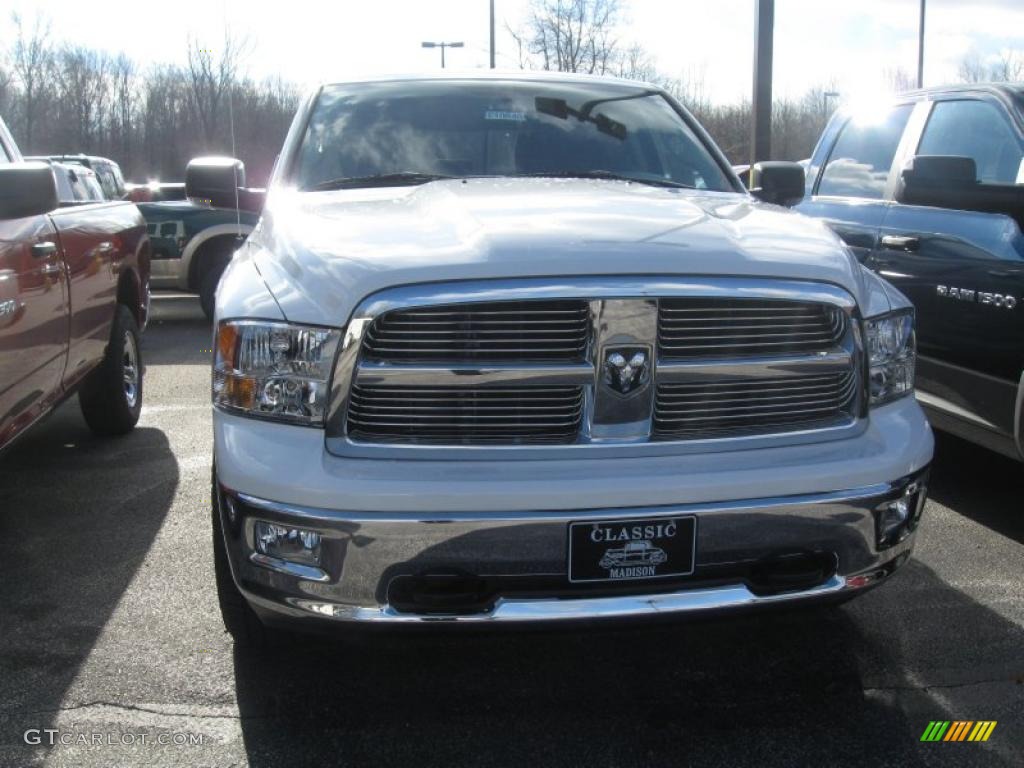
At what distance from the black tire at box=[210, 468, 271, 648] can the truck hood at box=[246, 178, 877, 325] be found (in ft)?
2.02

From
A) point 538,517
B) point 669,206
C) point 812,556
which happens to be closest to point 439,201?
point 669,206

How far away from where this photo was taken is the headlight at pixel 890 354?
114 inches

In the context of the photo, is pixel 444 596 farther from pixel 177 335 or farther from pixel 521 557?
pixel 177 335

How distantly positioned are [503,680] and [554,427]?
88 cm

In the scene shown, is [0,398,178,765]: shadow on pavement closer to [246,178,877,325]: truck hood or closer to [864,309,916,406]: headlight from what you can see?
[246,178,877,325]: truck hood

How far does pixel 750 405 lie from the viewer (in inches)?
109

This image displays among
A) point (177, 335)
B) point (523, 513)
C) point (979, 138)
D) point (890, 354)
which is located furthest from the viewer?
point (177, 335)

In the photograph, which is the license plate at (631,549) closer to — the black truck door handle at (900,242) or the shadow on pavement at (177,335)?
the black truck door handle at (900,242)

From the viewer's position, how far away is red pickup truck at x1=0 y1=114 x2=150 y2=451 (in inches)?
147

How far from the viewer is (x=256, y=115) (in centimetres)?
4769

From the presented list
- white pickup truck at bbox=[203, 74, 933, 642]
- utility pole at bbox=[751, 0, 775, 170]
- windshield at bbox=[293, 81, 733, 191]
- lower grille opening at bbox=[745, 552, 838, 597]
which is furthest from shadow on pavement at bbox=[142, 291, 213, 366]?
utility pole at bbox=[751, 0, 775, 170]

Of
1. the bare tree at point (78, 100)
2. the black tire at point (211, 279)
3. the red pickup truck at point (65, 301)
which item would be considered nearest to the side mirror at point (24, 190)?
the red pickup truck at point (65, 301)

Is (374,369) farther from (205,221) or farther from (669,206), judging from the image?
(205,221)

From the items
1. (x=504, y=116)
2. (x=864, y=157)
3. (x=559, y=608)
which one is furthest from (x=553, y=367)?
(x=864, y=157)
